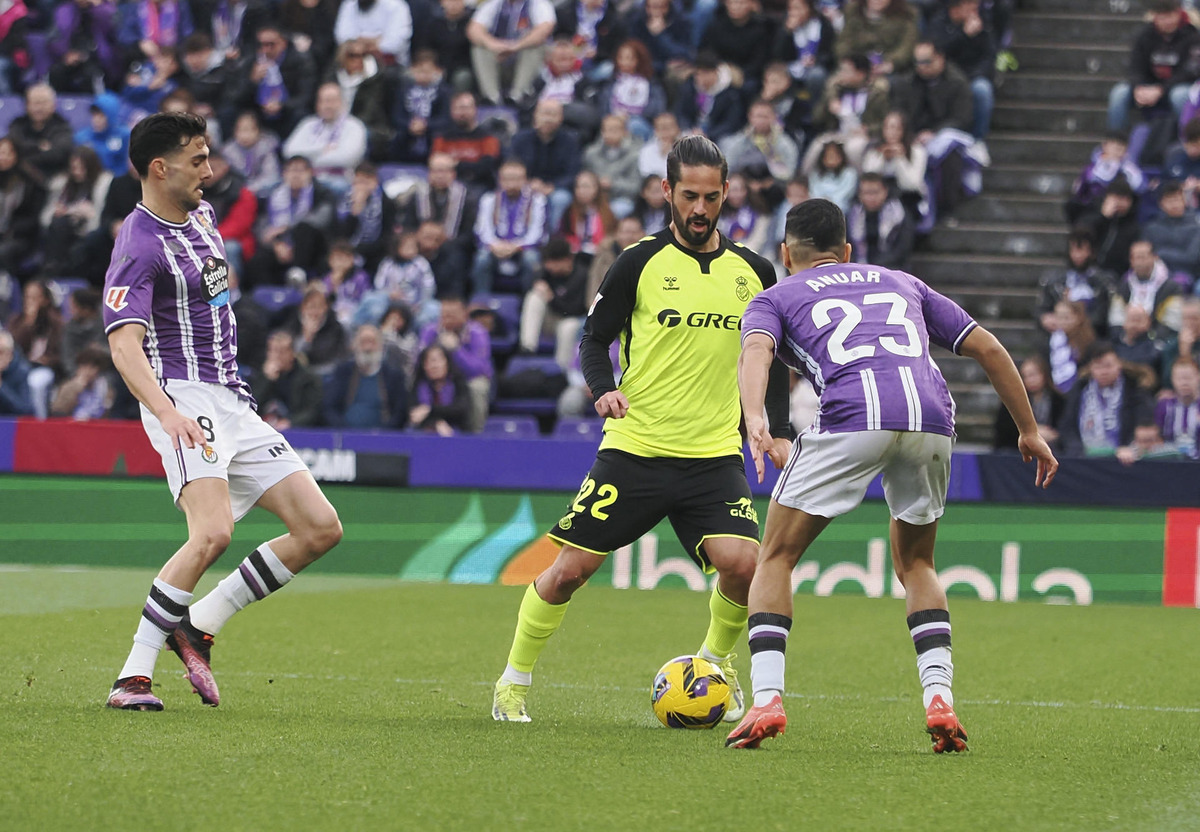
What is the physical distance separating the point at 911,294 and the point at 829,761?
5.40 ft

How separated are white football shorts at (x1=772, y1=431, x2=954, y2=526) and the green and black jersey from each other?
2.63 ft

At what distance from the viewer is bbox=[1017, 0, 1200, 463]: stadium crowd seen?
13.3 metres

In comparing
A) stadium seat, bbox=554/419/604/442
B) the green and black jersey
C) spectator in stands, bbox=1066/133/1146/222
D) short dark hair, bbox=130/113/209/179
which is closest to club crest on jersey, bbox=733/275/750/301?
the green and black jersey

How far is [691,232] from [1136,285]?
8.93 metres

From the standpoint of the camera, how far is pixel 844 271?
593 cm

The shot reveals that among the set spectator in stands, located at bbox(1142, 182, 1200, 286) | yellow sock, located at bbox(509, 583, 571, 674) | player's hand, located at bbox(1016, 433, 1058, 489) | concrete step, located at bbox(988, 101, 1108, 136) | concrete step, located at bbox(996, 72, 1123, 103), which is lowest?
yellow sock, located at bbox(509, 583, 571, 674)

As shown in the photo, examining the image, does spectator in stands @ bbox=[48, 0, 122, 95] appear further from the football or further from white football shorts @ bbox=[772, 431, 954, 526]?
white football shorts @ bbox=[772, 431, 954, 526]

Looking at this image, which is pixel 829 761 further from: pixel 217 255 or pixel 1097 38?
pixel 1097 38

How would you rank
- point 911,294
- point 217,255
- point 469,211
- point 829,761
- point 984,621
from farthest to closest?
point 469,211, point 984,621, point 217,255, point 911,294, point 829,761

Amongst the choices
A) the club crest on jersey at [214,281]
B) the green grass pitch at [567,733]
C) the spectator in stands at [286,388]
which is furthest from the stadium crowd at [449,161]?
the club crest on jersey at [214,281]

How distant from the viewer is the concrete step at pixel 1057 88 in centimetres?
1831

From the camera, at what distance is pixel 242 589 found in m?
6.86

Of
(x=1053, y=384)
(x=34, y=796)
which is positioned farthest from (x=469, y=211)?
(x=34, y=796)

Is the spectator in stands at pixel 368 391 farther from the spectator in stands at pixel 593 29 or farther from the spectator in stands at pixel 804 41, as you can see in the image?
the spectator in stands at pixel 804 41
